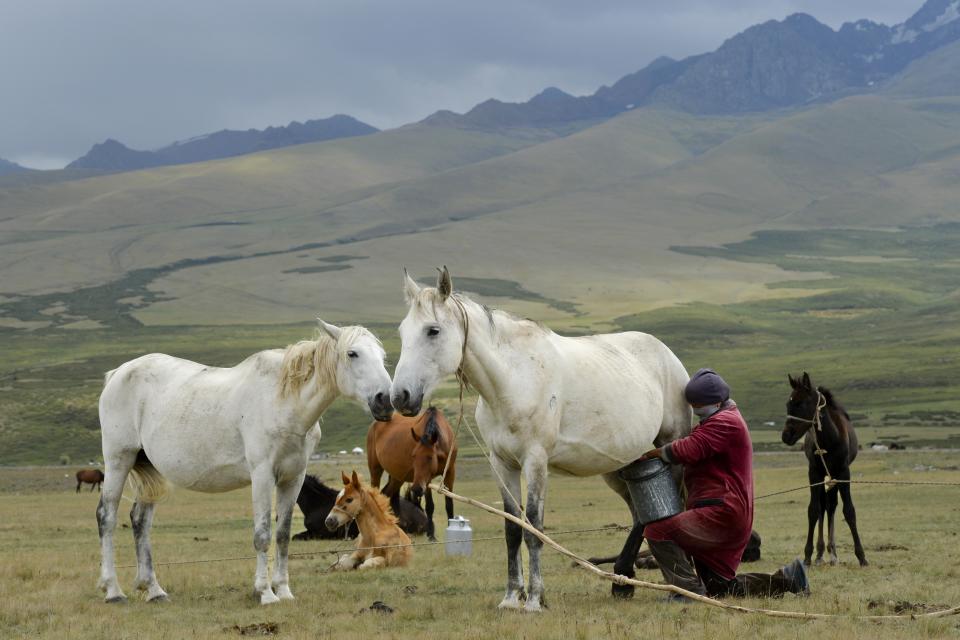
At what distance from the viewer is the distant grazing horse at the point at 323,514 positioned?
1853 cm

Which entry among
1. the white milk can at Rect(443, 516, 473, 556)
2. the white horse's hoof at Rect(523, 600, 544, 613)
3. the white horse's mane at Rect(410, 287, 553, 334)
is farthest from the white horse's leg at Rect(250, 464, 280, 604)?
the white milk can at Rect(443, 516, 473, 556)

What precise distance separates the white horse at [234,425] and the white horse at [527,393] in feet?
3.74

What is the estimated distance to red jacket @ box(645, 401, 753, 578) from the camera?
10.5 meters

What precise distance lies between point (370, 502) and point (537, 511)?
17.9ft

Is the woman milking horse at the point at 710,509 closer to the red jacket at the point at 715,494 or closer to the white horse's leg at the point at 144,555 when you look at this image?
the red jacket at the point at 715,494

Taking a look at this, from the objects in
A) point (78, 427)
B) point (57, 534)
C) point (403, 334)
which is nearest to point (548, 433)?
point (403, 334)

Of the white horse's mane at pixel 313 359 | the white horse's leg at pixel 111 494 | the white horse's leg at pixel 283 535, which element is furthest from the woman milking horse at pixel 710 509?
the white horse's leg at pixel 111 494

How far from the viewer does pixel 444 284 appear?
1005cm

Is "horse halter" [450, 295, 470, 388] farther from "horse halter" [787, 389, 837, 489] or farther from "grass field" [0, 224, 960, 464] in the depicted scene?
"grass field" [0, 224, 960, 464]

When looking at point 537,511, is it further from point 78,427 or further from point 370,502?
point 78,427

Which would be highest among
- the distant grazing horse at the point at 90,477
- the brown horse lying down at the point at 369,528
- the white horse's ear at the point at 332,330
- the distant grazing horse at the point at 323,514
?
the white horse's ear at the point at 332,330

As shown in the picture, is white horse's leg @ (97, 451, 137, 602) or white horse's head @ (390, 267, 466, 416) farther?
white horse's leg @ (97, 451, 137, 602)

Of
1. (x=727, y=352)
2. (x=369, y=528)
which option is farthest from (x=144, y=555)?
(x=727, y=352)

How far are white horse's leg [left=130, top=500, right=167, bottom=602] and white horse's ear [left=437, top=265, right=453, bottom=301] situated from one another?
4691 mm
